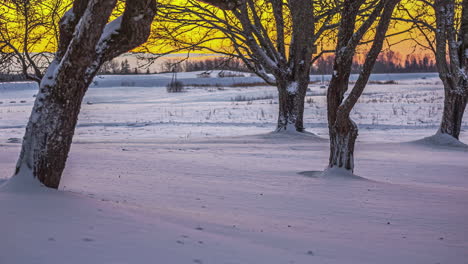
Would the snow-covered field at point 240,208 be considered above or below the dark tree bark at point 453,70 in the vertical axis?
below

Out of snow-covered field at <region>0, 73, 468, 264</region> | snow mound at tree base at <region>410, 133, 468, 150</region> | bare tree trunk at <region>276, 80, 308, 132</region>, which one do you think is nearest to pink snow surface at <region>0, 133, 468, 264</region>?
snow-covered field at <region>0, 73, 468, 264</region>

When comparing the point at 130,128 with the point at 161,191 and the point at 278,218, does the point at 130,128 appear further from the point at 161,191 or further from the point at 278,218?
the point at 278,218

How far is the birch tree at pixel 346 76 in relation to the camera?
7.88m

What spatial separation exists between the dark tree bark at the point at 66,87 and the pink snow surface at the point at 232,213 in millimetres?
322

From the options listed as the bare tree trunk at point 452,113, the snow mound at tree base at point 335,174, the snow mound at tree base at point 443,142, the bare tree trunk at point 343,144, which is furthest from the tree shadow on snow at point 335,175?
the bare tree trunk at point 452,113

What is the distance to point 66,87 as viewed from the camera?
5.10m

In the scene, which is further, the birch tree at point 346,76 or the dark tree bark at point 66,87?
the birch tree at point 346,76

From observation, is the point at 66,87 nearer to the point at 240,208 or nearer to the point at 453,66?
the point at 240,208

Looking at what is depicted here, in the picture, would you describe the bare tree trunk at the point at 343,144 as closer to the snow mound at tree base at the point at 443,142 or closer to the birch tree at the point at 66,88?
the birch tree at the point at 66,88

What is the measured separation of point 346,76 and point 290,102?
774 cm

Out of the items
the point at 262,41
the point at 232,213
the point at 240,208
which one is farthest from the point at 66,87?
the point at 262,41

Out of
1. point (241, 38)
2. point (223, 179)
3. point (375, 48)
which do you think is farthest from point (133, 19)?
point (241, 38)

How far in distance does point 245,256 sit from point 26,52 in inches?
458

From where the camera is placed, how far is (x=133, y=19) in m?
5.20
